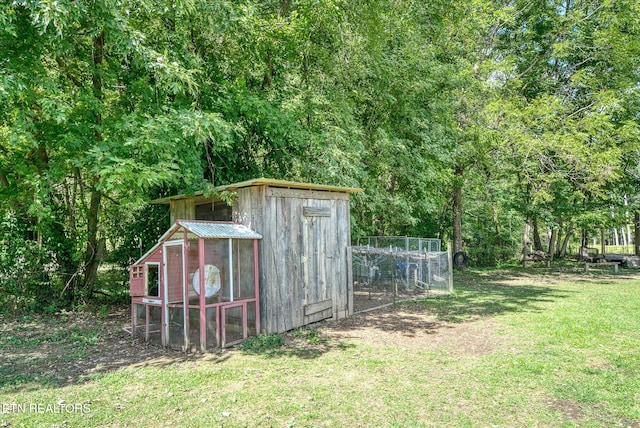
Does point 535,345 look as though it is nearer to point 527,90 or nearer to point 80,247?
point 80,247

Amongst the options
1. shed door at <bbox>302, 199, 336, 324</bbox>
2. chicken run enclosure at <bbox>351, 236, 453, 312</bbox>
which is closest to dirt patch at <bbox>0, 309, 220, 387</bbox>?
shed door at <bbox>302, 199, 336, 324</bbox>

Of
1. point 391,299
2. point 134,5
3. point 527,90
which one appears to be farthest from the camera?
point 527,90

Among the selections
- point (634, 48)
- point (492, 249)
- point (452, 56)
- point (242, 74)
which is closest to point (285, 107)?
point (242, 74)

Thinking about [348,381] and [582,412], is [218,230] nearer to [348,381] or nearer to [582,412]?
[348,381]

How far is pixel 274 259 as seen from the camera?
729 centimetres

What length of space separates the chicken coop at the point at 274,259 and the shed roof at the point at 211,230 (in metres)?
0.04

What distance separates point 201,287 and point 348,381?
103 inches

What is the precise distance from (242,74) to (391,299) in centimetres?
716

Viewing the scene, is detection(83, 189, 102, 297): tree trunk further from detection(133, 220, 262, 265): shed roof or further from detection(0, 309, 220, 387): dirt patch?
detection(133, 220, 262, 265): shed roof

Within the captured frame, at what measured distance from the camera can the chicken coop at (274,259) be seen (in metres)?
6.56

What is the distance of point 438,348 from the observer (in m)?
6.50

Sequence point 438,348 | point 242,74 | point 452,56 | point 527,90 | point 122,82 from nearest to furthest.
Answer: point 438,348 < point 122,82 < point 242,74 < point 452,56 < point 527,90

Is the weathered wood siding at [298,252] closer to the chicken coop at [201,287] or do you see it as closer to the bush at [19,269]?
the chicken coop at [201,287]

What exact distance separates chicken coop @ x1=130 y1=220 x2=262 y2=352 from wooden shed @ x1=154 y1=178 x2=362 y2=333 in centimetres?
28
